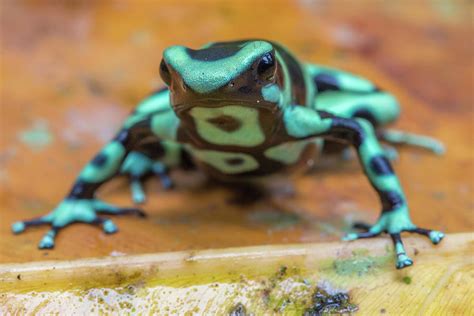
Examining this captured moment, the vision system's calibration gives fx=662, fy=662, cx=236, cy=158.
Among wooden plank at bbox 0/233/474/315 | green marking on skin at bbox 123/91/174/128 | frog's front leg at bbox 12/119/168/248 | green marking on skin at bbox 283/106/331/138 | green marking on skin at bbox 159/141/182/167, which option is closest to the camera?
wooden plank at bbox 0/233/474/315

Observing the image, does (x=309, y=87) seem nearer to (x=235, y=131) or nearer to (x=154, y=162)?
(x=235, y=131)

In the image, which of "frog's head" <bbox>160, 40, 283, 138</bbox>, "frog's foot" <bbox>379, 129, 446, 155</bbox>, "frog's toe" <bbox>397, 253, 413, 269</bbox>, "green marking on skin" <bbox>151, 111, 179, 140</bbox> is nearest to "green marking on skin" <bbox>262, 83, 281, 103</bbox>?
"frog's head" <bbox>160, 40, 283, 138</bbox>

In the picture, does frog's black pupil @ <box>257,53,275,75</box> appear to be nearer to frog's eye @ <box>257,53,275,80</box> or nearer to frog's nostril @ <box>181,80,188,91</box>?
frog's eye @ <box>257,53,275,80</box>

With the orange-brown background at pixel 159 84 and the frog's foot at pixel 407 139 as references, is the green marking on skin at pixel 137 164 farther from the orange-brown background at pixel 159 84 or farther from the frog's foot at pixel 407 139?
the frog's foot at pixel 407 139

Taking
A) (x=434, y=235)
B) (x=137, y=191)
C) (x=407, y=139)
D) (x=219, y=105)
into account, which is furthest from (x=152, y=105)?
(x=434, y=235)

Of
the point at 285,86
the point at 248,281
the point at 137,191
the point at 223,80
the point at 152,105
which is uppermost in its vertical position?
the point at 223,80

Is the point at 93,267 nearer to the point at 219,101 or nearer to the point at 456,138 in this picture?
the point at 219,101

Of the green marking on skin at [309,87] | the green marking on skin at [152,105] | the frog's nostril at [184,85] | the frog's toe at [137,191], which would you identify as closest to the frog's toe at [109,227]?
the frog's toe at [137,191]

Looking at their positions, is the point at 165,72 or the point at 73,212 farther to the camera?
the point at 73,212

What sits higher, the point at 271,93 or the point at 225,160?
the point at 271,93
